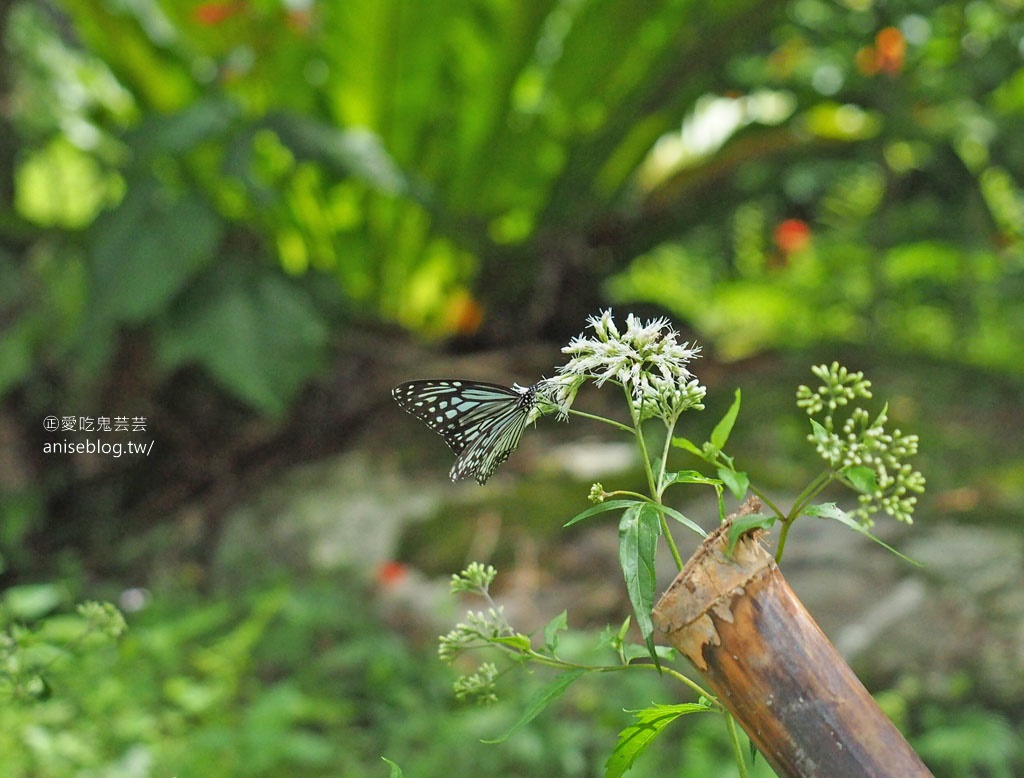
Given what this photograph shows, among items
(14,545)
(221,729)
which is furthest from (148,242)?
(221,729)

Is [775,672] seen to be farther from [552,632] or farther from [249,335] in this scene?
[249,335]

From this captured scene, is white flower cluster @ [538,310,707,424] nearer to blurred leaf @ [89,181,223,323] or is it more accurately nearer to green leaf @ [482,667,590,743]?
green leaf @ [482,667,590,743]

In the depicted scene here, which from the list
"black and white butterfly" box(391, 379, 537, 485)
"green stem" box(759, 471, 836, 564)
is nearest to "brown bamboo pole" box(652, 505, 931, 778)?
"green stem" box(759, 471, 836, 564)

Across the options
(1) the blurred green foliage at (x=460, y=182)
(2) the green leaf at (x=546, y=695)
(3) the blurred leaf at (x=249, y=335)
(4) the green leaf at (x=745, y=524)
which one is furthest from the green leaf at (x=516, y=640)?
(3) the blurred leaf at (x=249, y=335)

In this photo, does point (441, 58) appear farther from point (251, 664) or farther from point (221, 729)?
point (221, 729)

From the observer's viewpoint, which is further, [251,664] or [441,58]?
[441,58]

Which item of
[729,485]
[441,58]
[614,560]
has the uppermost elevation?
[441,58]
